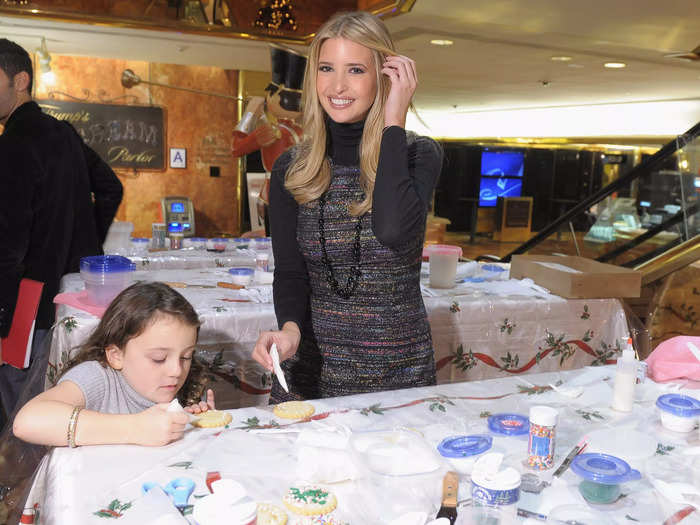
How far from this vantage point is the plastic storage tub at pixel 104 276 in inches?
90.4

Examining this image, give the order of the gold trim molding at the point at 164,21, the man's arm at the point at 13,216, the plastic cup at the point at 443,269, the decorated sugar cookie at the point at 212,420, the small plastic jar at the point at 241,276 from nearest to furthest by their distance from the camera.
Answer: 1. the decorated sugar cookie at the point at 212,420
2. the man's arm at the point at 13,216
3. the small plastic jar at the point at 241,276
4. the plastic cup at the point at 443,269
5. the gold trim molding at the point at 164,21

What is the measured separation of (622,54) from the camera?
6.06m

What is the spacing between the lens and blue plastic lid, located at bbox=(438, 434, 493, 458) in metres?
1.22

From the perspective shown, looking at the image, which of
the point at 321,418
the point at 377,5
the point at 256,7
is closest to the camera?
the point at 321,418

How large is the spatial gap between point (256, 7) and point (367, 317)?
223 inches

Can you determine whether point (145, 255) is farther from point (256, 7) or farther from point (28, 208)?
point (256, 7)

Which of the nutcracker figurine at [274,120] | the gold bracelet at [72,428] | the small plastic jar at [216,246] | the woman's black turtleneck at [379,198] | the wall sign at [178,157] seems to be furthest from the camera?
the wall sign at [178,157]

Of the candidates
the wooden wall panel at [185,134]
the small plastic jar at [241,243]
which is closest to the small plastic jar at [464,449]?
the small plastic jar at [241,243]

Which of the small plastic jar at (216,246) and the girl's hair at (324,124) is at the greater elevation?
the girl's hair at (324,124)

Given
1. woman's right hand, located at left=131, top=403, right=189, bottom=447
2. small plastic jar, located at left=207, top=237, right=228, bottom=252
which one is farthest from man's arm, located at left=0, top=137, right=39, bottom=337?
small plastic jar, located at left=207, top=237, right=228, bottom=252

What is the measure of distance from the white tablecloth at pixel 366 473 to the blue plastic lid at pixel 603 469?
0.03 metres

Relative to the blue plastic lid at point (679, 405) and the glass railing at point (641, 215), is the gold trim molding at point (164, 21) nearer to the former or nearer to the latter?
the glass railing at point (641, 215)

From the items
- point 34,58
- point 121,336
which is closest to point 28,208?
point 121,336

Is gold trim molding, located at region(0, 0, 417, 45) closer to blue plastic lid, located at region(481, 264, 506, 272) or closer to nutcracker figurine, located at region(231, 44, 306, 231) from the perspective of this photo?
nutcracker figurine, located at region(231, 44, 306, 231)
